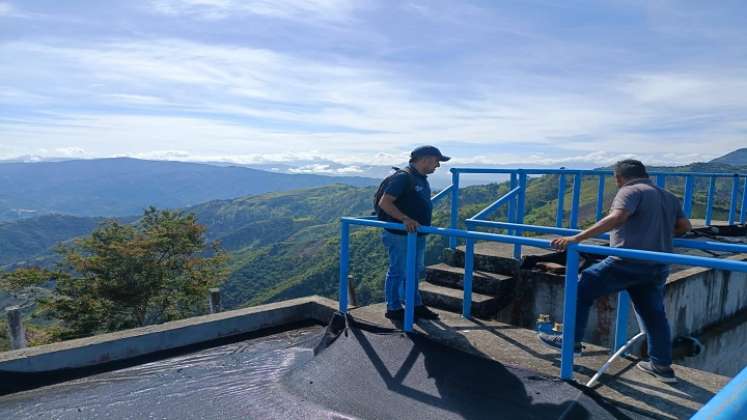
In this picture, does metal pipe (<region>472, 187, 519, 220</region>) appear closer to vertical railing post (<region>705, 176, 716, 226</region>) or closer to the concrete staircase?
the concrete staircase

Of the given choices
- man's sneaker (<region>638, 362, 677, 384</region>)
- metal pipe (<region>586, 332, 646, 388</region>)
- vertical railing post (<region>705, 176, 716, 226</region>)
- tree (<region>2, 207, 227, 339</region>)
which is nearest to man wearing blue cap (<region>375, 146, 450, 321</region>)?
metal pipe (<region>586, 332, 646, 388</region>)

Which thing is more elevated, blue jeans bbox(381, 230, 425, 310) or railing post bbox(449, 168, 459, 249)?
railing post bbox(449, 168, 459, 249)

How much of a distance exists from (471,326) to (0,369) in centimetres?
412

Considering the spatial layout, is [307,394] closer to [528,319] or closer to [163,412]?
[163,412]

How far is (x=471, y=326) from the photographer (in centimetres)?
466

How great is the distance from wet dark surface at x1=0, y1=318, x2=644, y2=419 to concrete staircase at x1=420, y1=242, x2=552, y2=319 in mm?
1036

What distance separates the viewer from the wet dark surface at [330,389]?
3.25 metres

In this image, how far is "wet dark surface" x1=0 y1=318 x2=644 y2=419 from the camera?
3.25 meters

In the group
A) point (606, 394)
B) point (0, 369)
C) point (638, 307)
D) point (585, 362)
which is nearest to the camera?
point (606, 394)

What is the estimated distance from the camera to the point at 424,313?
16.0ft

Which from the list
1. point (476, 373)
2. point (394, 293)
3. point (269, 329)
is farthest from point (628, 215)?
point (269, 329)

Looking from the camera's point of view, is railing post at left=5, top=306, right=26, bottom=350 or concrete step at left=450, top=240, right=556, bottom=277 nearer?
concrete step at left=450, top=240, right=556, bottom=277

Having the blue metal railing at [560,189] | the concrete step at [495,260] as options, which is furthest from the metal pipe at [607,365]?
the blue metal railing at [560,189]

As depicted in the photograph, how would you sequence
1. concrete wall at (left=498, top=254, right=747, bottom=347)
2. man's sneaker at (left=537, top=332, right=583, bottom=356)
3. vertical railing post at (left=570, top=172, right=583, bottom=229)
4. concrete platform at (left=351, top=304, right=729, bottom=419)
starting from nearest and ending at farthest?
concrete platform at (left=351, top=304, right=729, bottom=419), man's sneaker at (left=537, top=332, right=583, bottom=356), concrete wall at (left=498, top=254, right=747, bottom=347), vertical railing post at (left=570, top=172, right=583, bottom=229)
